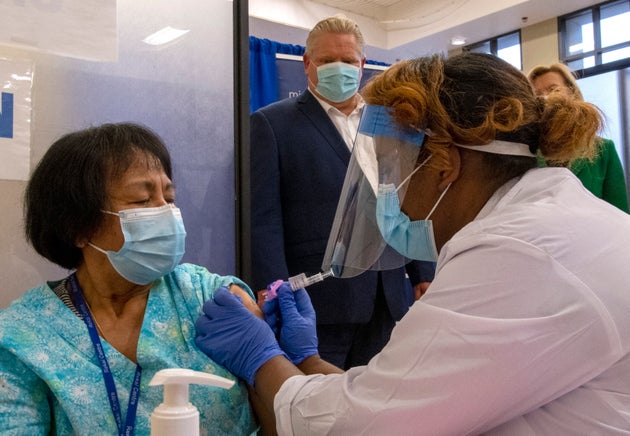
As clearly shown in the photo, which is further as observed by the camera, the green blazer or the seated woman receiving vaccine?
the green blazer

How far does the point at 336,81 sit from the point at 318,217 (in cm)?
55

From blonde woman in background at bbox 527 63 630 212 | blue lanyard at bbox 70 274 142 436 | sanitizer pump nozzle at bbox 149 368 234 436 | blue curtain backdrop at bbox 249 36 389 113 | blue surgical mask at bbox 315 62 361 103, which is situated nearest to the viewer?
sanitizer pump nozzle at bbox 149 368 234 436

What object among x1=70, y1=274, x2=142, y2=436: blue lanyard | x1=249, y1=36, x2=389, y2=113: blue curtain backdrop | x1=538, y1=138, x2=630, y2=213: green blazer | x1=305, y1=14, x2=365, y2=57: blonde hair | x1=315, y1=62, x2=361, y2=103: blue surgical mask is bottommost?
x1=70, y1=274, x2=142, y2=436: blue lanyard

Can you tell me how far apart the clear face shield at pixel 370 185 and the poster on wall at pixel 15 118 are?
917mm

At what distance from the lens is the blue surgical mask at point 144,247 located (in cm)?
141

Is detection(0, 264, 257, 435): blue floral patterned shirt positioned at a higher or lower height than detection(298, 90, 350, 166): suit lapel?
lower

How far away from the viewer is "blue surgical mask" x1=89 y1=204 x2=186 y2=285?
1406mm

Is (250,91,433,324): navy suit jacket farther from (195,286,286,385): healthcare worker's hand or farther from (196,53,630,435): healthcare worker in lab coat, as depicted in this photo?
(196,53,630,435): healthcare worker in lab coat

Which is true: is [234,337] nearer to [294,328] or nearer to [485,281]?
[294,328]

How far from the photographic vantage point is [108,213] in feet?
4.64

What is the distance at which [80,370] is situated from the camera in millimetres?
1199

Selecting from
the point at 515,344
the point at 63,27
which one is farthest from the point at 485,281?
the point at 63,27

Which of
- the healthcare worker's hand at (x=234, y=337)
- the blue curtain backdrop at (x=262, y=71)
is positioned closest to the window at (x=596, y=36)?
the blue curtain backdrop at (x=262, y=71)

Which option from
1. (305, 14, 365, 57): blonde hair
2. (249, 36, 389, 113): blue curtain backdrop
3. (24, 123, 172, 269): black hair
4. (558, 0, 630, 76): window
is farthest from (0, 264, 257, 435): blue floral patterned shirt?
(558, 0, 630, 76): window
